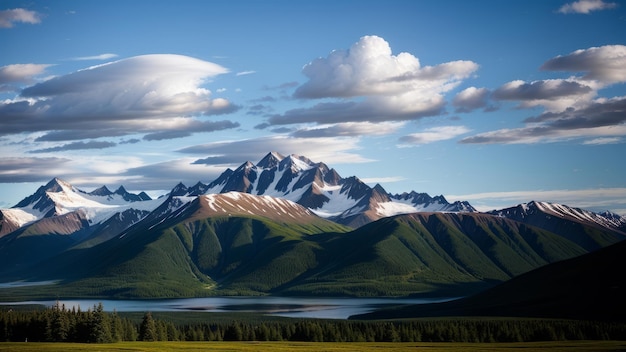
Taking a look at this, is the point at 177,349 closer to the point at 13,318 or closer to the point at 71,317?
the point at 71,317

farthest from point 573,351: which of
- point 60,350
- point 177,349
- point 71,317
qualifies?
point 71,317

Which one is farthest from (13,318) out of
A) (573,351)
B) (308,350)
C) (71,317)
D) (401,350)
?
(573,351)

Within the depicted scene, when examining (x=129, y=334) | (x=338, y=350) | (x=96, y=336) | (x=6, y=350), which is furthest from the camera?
(x=129, y=334)

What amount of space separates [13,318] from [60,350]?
59.8 metres

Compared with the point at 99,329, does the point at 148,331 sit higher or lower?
lower

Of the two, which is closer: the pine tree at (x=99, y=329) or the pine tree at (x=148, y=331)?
the pine tree at (x=99, y=329)

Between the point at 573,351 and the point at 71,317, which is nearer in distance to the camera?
the point at 573,351

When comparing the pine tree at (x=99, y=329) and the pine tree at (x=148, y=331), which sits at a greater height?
the pine tree at (x=99, y=329)

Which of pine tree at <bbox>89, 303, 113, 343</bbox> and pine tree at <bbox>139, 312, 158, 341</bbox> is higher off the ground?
pine tree at <bbox>89, 303, 113, 343</bbox>

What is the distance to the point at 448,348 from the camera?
165 metres

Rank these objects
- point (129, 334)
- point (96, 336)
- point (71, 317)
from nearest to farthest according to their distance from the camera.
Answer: point (96, 336), point (71, 317), point (129, 334)

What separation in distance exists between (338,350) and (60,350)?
160 feet

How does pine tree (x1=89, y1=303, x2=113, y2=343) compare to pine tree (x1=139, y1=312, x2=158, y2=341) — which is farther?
pine tree (x1=139, y1=312, x2=158, y2=341)

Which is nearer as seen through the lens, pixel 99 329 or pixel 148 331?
pixel 99 329
